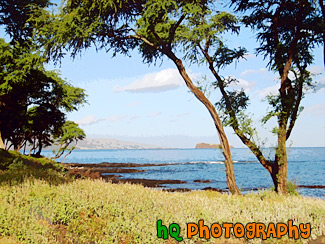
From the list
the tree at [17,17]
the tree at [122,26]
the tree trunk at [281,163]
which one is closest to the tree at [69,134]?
the tree at [17,17]

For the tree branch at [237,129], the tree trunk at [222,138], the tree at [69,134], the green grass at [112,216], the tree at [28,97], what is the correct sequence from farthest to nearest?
the tree at [69,134]
the tree at [28,97]
the tree branch at [237,129]
the tree trunk at [222,138]
the green grass at [112,216]

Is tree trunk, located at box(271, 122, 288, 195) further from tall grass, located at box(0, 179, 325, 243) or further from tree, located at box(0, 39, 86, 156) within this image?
tree, located at box(0, 39, 86, 156)

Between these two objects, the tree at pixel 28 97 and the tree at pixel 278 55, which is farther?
the tree at pixel 28 97

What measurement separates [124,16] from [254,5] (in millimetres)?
6571

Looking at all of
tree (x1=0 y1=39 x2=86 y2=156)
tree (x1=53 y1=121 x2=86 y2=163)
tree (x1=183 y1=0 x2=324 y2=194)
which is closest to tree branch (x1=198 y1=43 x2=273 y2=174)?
tree (x1=183 y1=0 x2=324 y2=194)

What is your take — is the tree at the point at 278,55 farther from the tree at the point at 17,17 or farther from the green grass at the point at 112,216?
the tree at the point at 17,17

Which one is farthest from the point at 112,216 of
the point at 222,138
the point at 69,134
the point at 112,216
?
the point at 69,134

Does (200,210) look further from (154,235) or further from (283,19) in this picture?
(283,19)

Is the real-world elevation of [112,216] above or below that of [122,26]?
below

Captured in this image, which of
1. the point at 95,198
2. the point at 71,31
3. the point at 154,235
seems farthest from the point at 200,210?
the point at 71,31

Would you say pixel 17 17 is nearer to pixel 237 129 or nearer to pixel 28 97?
pixel 28 97

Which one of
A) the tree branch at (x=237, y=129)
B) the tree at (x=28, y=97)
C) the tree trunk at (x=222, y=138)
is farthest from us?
the tree at (x=28, y=97)

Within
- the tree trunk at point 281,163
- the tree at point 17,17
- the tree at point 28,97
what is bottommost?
the tree trunk at point 281,163

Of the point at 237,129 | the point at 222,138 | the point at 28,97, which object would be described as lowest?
the point at 222,138
